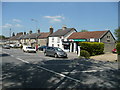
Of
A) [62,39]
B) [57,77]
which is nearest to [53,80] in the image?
[57,77]

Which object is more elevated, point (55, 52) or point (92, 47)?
point (92, 47)

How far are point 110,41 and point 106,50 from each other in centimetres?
302

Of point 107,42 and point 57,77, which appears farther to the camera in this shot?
point 107,42

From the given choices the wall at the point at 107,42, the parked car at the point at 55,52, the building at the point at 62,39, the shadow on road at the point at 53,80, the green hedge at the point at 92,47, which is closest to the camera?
the shadow on road at the point at 53,80

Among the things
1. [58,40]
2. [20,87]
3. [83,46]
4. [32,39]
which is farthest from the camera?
[32,39]

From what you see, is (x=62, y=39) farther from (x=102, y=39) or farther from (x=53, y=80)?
(x=53, y=80)

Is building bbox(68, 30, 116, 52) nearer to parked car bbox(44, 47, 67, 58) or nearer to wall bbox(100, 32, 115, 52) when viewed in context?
wall bbox(100, 32, 115, 52)

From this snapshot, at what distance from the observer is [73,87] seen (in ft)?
20.7

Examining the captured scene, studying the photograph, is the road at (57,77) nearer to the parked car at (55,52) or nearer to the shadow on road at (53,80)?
the shadow on road at (53,80)

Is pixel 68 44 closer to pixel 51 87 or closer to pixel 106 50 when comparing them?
pixel 106 50

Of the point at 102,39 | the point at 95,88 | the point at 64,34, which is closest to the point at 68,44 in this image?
the point at 64,34

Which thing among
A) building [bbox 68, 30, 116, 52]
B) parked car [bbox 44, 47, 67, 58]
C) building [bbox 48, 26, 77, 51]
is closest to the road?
parked car [bbox 44, 47, 67, 58]

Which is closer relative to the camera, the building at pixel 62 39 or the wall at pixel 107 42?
the wall at pixel 107 42

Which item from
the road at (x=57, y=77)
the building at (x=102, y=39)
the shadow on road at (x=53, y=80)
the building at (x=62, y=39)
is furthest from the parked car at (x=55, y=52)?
the building at (x=62, y=39)
